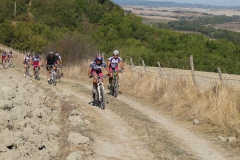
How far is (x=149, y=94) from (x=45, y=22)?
86.2m

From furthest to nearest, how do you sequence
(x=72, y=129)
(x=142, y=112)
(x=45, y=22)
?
(x=45, y=22) → (x=142, y=112) → (x=72, y=129)

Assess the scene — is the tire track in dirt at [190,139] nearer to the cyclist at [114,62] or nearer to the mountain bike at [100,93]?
the mountain bike at [100,93]

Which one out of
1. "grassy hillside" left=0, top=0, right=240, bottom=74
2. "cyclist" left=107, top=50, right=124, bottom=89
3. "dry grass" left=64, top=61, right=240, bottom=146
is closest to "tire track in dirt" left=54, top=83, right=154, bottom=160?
"dry grass" left=64, top=61, right=240, bottom=146

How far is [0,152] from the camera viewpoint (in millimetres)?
7371

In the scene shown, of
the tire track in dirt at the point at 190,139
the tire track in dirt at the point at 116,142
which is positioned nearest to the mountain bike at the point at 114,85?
the tire track in dirt at the point at 190,139

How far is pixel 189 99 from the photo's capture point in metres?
13.5

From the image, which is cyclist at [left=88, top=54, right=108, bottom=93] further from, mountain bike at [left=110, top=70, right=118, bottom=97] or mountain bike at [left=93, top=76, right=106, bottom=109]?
mountain bike at [left=110, top=70, right=118, bottom=97]

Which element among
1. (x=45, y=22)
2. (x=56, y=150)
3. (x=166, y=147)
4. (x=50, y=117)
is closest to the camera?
(x=56, y=150)

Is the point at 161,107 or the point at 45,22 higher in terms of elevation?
the point at 45,22

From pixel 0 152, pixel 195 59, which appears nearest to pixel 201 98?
pixel 0 152

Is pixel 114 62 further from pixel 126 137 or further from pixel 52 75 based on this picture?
pixel 126 137

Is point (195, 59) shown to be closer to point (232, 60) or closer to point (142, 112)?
point (232, 60)

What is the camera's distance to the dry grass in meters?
10.8

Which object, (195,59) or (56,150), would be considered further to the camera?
(195,59)
